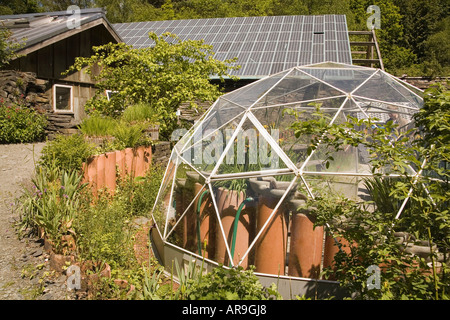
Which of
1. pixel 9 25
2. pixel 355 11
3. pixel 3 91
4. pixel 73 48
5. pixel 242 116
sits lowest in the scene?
pixel 242 116

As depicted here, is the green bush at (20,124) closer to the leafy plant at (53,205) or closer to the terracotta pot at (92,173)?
the terracotta pot at (92,173)

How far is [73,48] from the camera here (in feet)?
46.2

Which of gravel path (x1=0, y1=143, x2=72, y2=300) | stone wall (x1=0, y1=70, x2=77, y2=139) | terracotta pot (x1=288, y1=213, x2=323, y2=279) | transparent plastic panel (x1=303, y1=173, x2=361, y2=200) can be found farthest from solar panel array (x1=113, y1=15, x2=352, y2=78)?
terracotta pot (x1=288, y1=213, x2=323, y2=279)

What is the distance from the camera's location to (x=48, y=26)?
46.4ft

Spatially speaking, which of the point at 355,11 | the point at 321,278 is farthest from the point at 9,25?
the point at 355,11

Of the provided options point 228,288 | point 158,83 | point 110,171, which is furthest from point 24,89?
point 228,288

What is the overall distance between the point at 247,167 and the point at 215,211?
0.66 meters

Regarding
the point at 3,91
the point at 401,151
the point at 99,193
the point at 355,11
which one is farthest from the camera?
the point at 355,11

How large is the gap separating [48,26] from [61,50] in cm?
143

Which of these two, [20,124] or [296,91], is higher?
[296,91]

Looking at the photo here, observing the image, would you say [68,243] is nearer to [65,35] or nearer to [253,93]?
[253,93]

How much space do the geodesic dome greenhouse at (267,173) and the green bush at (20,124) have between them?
Result: 611cm

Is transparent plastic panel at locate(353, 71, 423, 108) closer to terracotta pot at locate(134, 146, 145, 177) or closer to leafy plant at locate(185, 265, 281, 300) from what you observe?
leafy plant at locate(185, 265, 281, 300)
